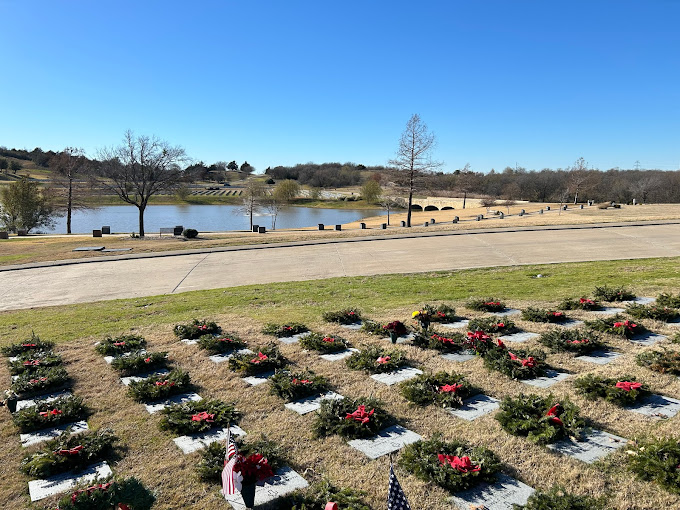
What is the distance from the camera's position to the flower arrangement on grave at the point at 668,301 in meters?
7.91

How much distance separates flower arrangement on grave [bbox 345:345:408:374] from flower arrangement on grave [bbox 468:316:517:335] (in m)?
1.57

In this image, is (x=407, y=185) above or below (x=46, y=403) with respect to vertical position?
above

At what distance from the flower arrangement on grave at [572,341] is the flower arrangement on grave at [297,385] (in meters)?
3.21

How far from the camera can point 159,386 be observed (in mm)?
5363

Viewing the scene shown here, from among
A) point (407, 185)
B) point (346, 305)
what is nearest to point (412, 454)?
point (346, 305)

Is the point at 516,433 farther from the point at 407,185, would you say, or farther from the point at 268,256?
the point at 407,185

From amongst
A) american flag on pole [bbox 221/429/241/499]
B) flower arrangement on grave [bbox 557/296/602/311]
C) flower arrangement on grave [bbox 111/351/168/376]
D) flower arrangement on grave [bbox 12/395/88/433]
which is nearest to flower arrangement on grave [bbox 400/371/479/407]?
american flag on pole [bbox 221/429/241/499]

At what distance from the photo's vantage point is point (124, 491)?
3.54 meters

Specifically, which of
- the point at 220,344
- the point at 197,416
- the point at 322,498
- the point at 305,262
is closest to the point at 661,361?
the point at 322,498

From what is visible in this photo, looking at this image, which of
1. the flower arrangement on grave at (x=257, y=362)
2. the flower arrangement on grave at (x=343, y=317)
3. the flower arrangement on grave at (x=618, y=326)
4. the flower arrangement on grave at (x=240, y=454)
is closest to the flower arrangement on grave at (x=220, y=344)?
A: the flower arrangement on grave at (x=257, y=362)

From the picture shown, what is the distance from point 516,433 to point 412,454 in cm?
107

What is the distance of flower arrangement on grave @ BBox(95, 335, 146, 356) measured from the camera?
6953 mm

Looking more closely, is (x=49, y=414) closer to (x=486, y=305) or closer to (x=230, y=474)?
(x=230, y=474)

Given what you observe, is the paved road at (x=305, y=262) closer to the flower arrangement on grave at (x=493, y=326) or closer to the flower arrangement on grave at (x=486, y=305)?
the flower arrangement on grave at (x=486, y=305)
